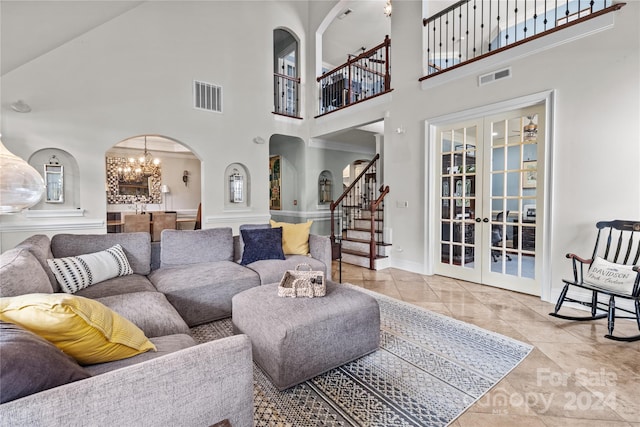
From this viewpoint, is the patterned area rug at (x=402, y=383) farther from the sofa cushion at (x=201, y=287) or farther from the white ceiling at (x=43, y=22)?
the white ceiling at (x=43, y=22)

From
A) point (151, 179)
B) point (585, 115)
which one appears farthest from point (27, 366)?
point (151, 179)

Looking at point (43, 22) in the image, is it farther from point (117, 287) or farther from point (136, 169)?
point (136, 169)

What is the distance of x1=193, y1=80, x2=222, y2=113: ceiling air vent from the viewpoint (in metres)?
5.29

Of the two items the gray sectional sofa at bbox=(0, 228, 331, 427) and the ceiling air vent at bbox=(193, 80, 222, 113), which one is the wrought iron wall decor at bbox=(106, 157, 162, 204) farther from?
the gray sectional sofa at bbox=(0, 228, 331, 427)

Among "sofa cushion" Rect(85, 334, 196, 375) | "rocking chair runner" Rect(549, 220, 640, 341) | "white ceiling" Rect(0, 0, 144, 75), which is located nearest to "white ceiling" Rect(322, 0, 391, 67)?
"white ceiling" Rect(0, 0, 144, 75)

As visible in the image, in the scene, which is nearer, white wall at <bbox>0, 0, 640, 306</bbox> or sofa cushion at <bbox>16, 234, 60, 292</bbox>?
sofa cushion at <bbox>16, 234, 60, 292</bbox>

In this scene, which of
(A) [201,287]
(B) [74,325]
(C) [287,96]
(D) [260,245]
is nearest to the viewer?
(B) [74,325]

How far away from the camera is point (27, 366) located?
0.78 m

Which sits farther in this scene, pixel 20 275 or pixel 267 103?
pixel 267 103

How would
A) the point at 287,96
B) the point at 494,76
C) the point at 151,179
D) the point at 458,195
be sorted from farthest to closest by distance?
the point at 151,179
the point at 287,96
the point at 458,195
the point at 494,76

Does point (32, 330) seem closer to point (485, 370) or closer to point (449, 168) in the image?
point (485, 370)

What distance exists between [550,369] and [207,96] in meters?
5.95

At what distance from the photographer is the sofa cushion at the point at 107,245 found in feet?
8.89

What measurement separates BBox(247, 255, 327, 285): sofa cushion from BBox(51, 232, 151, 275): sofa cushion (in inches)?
42.0
